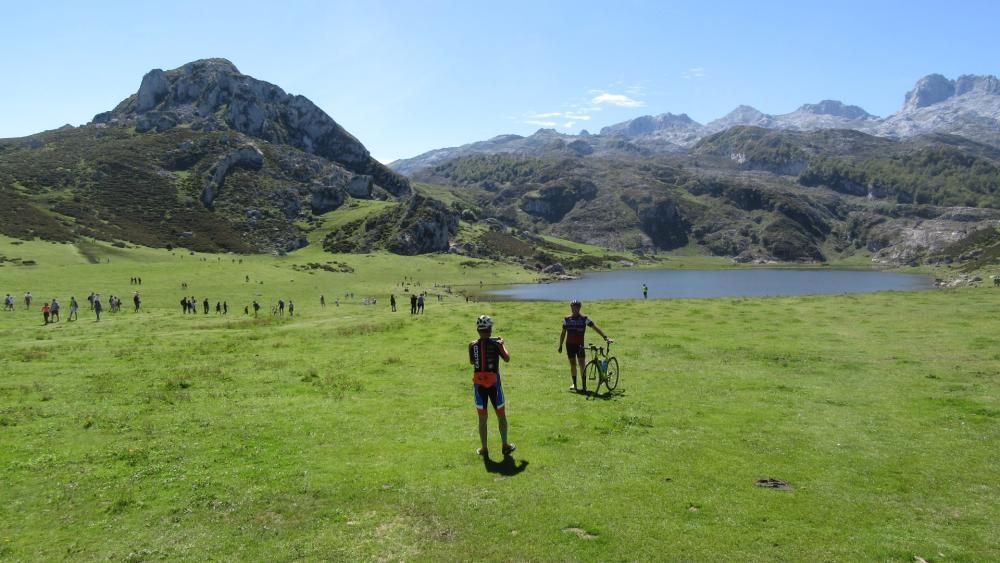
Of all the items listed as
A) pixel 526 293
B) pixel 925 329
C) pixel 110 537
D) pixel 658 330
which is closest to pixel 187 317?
pixel 658 330

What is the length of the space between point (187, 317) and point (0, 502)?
4621 cm

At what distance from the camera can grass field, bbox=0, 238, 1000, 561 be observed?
11195 millimetres

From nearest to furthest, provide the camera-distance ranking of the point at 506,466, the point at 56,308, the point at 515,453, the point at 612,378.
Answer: the point at 506,466
the point at 515,453
the point at 612,378
the point at 56,308

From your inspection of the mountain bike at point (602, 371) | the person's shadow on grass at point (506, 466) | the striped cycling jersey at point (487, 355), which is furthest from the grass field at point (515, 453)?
the striped cycling jersey at point (487, 355)

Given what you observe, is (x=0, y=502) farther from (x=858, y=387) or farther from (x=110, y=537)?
(x=858, y=387)

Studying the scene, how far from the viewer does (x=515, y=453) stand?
51.7 feet

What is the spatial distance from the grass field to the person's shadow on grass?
0.06m

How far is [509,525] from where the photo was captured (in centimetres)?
1167

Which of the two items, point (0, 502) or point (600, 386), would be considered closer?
point (0, 502)

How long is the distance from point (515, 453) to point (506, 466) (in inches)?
41.7

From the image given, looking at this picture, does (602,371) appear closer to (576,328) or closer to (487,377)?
(576,328)

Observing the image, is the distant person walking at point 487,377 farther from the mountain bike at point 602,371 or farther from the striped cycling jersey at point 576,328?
the mountain bike at point 602,371

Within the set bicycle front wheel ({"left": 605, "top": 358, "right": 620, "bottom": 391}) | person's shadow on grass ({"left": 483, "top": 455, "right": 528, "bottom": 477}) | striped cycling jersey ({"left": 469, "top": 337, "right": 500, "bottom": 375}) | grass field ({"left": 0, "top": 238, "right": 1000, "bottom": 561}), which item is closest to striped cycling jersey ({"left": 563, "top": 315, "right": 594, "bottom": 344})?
bicycle front wheel ({"left": 605, "top": 358, "right": 620, "bottom": 391})

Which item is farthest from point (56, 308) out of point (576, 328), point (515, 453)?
point (515, 453)
